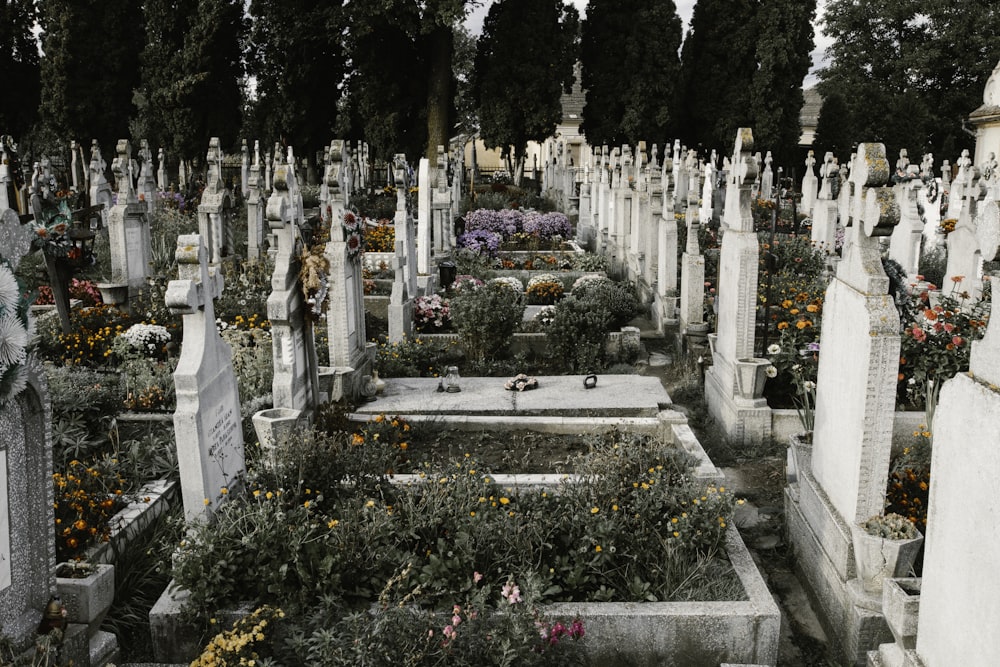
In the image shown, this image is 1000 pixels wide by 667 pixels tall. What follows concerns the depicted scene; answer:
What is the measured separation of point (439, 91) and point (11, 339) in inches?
990

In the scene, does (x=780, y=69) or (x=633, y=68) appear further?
(x=780, y=69)

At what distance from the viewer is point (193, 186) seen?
24953mm

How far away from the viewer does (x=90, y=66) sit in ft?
95.3

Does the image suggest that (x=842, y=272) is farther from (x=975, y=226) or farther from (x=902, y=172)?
(x=902, y=172)

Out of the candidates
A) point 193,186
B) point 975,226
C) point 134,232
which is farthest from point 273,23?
point 975,226

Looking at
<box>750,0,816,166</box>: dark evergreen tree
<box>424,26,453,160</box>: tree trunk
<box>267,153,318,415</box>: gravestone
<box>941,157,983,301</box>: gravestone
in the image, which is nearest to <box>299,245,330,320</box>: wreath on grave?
<box>267,153,318,415</box>: gravestone

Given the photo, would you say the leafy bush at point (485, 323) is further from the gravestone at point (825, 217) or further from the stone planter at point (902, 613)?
the gravestone at point (825, 217)

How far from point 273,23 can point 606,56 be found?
40.3 feet

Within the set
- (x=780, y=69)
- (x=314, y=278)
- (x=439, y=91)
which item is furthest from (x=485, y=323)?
(x=780, y=69)

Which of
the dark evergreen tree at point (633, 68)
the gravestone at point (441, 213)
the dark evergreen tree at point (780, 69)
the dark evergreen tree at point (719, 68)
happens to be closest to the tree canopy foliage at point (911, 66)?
the dark evergreen tree at point (780, 69)

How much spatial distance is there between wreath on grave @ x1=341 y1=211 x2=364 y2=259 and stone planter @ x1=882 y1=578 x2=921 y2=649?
5.13 meters

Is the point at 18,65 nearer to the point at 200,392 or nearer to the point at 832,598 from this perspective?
the point at 200,392

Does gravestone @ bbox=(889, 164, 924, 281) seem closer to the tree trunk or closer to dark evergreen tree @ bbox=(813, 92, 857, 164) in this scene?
the tree trunk

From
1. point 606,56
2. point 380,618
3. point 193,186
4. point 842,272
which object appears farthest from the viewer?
point 606,56
